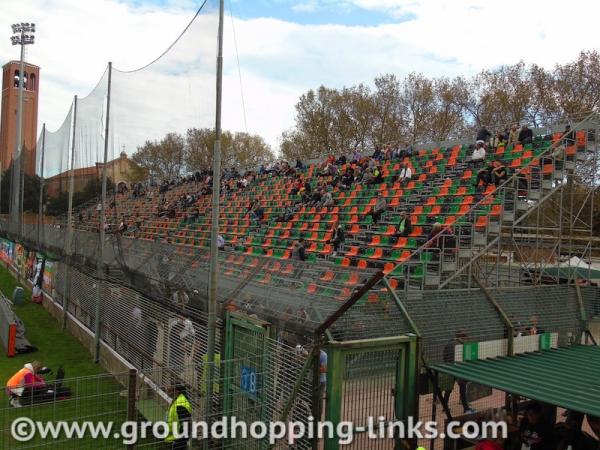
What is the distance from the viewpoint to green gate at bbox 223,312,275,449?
223 inches

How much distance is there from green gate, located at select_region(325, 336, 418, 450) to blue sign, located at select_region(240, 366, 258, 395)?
3.75 ft

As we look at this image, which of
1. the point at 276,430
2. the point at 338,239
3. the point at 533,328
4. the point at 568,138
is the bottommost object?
the point at 276,430

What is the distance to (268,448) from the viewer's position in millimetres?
5449

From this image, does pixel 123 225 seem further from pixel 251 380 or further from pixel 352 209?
pixel 251 380

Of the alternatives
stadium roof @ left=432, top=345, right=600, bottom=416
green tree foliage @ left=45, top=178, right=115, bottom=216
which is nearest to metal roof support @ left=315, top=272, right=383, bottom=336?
stadium roof @ left=432, top=345, right=600, bottom=416

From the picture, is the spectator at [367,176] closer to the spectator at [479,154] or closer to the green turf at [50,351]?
the spectator at [479,154]

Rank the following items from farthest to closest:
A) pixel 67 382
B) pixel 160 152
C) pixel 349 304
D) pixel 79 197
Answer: pixel 79 197, pixel 160 152, pixel 67 382, pixel 349 304

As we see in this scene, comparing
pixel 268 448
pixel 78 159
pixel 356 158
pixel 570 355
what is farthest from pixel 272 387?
pixel 356 158

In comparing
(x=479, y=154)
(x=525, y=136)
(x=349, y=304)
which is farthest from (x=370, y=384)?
(x=525, y=136)

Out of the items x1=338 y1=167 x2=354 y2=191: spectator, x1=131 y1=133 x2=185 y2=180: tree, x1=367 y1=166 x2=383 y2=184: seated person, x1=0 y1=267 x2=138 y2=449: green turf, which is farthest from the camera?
x1=338 y1=167 x2=354 y2=191: spectator

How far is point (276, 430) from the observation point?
5301 millimetres

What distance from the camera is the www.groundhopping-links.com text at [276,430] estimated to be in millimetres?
4961

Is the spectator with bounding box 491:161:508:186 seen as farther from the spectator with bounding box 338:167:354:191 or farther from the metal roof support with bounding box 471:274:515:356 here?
the spectator with bounding box 338:167:354:191

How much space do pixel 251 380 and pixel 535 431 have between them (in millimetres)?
3501
